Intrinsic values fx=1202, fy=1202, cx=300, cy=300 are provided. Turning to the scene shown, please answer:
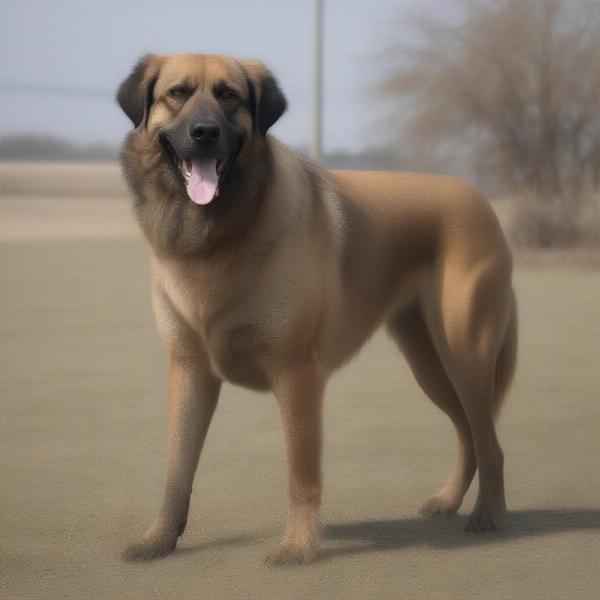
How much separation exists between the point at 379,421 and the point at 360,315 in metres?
2.29

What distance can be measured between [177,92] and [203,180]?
1.07 ft

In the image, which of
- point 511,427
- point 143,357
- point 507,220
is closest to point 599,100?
point 507,220

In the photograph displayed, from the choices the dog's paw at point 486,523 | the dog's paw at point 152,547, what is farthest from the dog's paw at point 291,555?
the dog's paw at point 486,523

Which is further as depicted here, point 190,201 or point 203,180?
point 190,201

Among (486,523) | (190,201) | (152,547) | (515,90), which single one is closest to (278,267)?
(190,201)

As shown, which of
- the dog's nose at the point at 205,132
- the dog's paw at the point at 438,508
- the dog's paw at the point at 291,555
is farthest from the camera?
the dog's paw at the point at 438,508

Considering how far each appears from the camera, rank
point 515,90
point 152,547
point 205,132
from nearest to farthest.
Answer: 1. point 205,132
2. point 152,547
3. point 515,90

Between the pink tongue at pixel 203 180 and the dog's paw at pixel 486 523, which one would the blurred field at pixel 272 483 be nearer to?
the dog's paw at pixel 486 523

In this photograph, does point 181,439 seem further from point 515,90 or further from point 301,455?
point 515,90

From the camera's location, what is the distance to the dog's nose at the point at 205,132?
3996mm

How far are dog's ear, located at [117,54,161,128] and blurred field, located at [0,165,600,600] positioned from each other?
1.64 meters

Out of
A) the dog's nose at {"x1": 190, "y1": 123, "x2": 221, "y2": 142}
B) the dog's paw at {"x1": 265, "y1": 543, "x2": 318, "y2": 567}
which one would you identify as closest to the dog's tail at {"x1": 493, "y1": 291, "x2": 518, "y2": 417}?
the dog's paw at {"x1": 265, "y1": 543, "x2": 318, "y2": 567}

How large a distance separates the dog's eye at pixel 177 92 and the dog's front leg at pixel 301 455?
1.04 m

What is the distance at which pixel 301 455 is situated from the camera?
4395 mm
